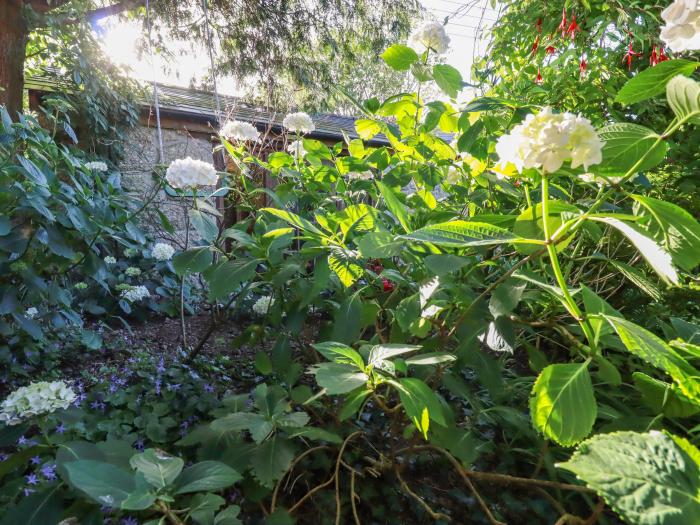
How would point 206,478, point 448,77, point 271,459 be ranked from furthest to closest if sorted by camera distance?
1. point 448,77
2. point 271,459
3. point 206,478

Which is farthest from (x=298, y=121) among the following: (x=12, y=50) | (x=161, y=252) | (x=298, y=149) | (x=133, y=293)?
(x=12, y=50)

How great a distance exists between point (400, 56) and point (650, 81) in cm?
74

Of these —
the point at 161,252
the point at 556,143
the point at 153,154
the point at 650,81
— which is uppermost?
the point at 650,81

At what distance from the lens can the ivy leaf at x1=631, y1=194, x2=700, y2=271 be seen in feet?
2.07

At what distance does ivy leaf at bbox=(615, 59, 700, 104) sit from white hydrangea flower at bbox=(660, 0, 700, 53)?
95 mm

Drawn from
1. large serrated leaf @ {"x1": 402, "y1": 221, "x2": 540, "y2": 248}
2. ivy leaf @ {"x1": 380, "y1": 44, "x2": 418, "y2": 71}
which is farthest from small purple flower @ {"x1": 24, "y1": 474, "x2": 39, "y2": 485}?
ivy leaf @ {"x1": 380, "y1": 44, "x2": 418, "y2": 71}

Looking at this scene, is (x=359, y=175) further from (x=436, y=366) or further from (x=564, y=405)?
(x=564, y=405)

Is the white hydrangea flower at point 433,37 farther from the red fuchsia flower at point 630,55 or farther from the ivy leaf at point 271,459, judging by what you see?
the ivy leaf at point 271,459

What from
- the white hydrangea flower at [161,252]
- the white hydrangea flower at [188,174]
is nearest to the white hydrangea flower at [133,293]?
the white hydrangea flower at [161,252]

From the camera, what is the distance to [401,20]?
18.1 ft

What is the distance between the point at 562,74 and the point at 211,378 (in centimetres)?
223

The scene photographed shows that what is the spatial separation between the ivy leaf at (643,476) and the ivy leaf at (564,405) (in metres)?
0.14

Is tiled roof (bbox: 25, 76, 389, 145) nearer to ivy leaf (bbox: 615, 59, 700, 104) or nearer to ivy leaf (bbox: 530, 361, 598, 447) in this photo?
ivy leaf (bbox: 615, 59, 700, 104)

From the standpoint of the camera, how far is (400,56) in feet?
4.14
